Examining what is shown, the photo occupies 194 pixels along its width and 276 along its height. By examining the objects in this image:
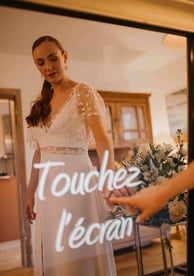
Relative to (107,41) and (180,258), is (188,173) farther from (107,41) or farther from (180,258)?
(107,41)

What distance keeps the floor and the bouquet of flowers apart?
75 mm

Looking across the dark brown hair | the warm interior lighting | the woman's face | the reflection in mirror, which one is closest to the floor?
the reflection in mirror

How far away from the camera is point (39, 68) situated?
27.9 inches

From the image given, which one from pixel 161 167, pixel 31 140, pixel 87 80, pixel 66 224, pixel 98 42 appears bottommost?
pixel 66 224

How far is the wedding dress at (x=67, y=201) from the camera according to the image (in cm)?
68

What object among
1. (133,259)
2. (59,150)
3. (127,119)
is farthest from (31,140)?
(133,259)

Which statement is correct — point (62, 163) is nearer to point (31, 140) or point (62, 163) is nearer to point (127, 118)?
point (31, 140)

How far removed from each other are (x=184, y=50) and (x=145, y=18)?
0.18 meters

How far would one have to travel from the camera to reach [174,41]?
90 cm

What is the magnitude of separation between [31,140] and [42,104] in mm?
98

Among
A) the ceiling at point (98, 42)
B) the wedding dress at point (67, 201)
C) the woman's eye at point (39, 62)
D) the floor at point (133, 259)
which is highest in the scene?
the ceiling at point (98, 42)

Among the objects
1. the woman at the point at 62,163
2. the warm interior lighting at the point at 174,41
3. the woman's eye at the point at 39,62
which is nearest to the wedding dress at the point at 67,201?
the woman at the point at 62,163

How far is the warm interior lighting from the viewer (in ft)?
2.91

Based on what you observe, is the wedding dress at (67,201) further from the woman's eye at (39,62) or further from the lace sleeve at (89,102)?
the woman's eye at (39,62)
